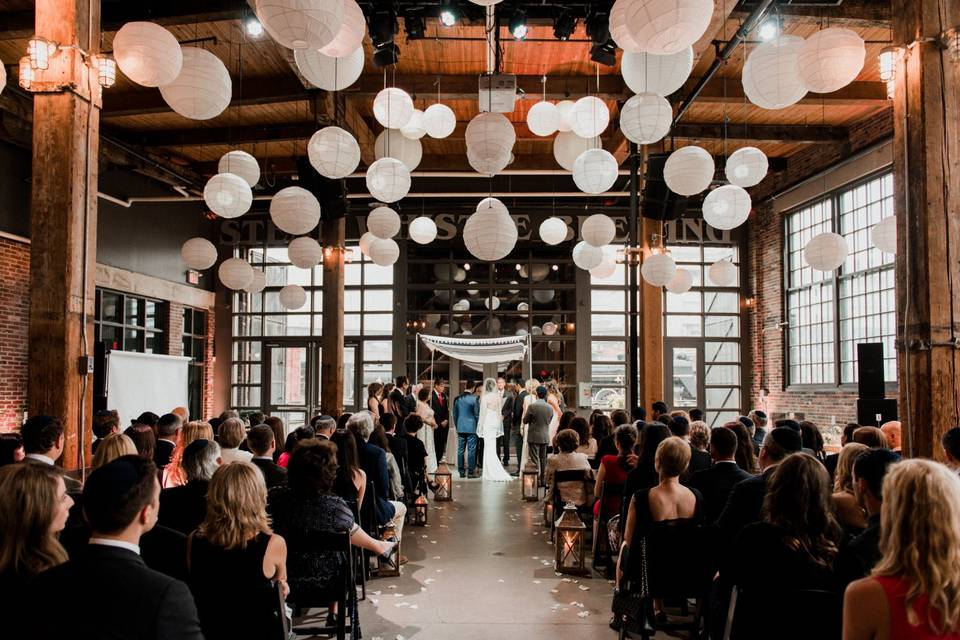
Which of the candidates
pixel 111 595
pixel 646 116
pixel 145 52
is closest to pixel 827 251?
pixel 646 116

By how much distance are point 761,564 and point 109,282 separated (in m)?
12.2

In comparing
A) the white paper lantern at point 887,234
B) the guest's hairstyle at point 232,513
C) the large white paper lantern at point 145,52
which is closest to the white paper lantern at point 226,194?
the large white paper lantern at point 145,52

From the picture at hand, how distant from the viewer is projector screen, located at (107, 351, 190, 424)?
33.3ft

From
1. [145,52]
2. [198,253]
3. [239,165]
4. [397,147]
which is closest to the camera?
[145,52]

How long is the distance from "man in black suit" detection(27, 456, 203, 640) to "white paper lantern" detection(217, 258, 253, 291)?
30.1 ft

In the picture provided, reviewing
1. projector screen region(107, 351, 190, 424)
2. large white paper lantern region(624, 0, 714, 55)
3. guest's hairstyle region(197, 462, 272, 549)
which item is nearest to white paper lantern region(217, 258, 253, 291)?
projector screen region(107, 351, 190, 424)

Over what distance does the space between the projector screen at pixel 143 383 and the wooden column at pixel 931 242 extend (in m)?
9.03

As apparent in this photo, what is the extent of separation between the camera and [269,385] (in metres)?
15.8

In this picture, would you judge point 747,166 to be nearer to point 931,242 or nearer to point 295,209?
point 931,242

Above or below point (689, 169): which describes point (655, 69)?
above

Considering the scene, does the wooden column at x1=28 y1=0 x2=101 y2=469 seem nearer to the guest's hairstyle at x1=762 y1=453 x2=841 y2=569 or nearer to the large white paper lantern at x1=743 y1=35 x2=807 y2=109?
the guest's hairstyle at x1=762 y1=453 x2=841 y2=569

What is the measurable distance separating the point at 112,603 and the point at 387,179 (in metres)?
5.51

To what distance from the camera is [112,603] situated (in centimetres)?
163

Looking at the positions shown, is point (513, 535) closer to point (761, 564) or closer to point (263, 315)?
point (761, 564)
